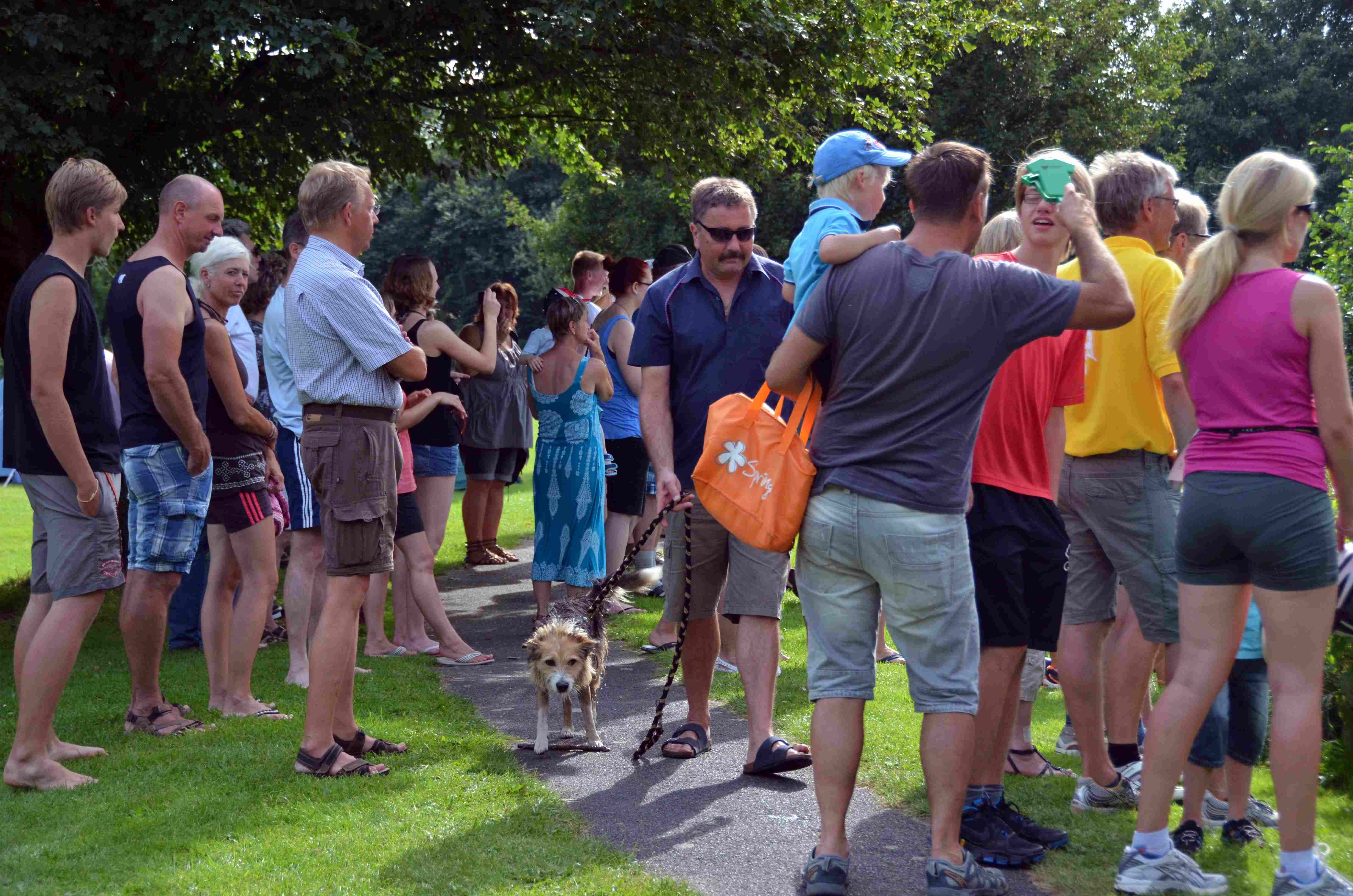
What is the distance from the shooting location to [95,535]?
16.2 ft

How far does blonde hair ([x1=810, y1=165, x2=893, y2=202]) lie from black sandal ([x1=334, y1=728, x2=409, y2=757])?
9.72 feet

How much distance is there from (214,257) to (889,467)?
3.92 metres

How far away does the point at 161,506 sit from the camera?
17.6 ft

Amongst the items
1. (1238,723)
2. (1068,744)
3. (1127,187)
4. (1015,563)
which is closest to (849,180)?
(1127,187)

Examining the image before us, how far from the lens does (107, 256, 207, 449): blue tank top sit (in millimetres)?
5254

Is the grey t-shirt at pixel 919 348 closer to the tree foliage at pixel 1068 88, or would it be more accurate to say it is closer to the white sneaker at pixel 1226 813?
the white sneaker at pixel 1226 813

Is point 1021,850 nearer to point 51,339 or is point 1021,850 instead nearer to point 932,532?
point 932,532

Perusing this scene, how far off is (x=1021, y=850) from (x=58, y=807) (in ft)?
11.4

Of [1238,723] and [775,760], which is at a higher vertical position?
[1238,723]

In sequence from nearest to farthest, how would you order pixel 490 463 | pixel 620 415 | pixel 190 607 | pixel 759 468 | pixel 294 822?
pixel 759 468 < pixel 294 822 < pixel 190 607 < pixel 620 415 < pixel 490 463

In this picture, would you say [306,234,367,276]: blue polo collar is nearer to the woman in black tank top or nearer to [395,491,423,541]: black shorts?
the woman in black tank top

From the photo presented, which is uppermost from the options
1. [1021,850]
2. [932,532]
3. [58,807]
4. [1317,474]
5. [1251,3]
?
[1251,3]

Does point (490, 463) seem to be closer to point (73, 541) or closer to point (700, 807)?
point (73, 541)

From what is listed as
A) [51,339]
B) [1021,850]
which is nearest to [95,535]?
[51,339]
